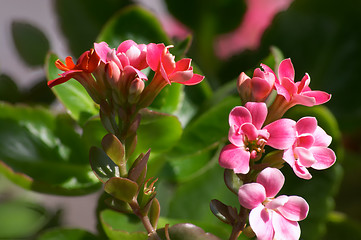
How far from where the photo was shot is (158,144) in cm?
38

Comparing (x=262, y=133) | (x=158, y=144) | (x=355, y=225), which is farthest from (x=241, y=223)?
(x=355, y=225)

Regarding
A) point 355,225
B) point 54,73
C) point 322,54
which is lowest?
point 355,225

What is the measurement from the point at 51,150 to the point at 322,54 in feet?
1.00

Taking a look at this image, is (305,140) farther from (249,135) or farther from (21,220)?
(21,220)

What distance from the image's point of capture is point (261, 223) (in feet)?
0.69

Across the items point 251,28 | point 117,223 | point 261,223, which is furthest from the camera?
point 251,28

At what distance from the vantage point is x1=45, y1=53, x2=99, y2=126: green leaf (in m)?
0.37

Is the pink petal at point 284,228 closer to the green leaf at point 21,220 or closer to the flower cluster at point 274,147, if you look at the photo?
the flower cluster at point 274,147

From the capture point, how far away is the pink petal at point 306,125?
0.23 meters

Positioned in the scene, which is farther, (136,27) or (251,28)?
(251,28)

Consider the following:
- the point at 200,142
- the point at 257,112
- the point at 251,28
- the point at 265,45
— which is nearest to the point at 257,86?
the point at 257,112

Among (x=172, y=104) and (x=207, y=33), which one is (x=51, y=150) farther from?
(x=207, y=33)

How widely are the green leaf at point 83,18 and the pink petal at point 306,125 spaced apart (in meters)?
0.35

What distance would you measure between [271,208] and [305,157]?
3 cm
